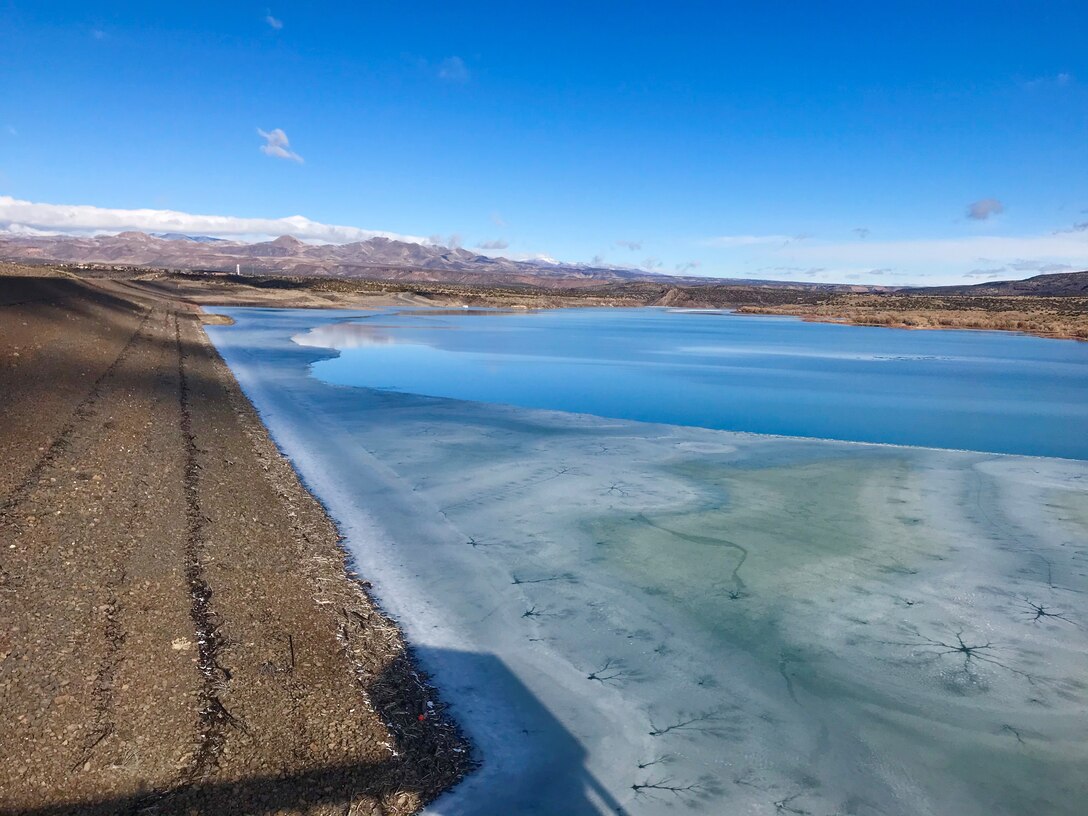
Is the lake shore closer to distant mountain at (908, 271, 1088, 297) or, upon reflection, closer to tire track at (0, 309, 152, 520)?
tire track at (0, 309, 152, 520)

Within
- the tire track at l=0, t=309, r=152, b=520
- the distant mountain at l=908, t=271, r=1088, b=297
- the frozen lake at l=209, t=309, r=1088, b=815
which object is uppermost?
the distant mountain at l=908, t=271, r=1088, b=297

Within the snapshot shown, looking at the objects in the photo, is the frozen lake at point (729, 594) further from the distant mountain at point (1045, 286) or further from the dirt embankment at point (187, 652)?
the distant mountain at point (1045, 286)

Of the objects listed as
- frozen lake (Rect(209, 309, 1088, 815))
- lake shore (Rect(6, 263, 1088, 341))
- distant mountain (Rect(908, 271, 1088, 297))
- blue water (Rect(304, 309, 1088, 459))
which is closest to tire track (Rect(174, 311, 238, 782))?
frozen lake (Rect(209, 309, 1088, 815))

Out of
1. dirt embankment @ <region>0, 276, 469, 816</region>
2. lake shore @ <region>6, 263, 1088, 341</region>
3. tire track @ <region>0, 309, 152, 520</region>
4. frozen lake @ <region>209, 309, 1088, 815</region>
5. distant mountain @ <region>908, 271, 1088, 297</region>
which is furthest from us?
distant mountain @ <region>908, 271, 1088, 297</region>

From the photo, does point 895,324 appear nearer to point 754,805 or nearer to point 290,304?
point 290,304

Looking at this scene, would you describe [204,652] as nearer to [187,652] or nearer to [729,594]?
[187,652]

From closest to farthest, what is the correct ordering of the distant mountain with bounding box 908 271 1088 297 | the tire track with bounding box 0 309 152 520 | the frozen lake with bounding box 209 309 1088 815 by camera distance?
the frozen lake with bounding box 209 309 1088 815 → the tire track with bounding box 0 309 152 520 → the distant mountain with bounding box 908 271 1088 297

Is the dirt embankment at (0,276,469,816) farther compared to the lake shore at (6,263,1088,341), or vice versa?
the lake shore at (6,263,1088,341)
